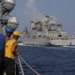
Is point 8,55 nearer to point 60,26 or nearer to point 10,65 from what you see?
point 10,65

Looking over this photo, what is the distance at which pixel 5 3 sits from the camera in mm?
12180

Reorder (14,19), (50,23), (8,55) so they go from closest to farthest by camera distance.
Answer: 1. (8,55)
2. (14,19)
3. (50,23)

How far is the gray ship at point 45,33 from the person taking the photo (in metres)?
107

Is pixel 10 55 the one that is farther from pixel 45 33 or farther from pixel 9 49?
pixel 45 33

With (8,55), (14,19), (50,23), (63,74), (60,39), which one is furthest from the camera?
(50,23)

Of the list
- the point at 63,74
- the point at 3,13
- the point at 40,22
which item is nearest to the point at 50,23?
the point at 40,22

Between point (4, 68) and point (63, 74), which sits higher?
point (4, 68)

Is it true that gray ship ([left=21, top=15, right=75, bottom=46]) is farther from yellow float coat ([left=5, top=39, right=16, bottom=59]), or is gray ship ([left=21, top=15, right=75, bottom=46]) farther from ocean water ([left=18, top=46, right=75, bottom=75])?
yellow float coat ([left=5, top=39, right=16, bottom=59])

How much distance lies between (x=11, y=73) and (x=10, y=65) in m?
0.24

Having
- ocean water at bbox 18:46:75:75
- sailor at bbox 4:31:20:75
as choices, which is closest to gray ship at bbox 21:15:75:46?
ocean water at bbox 18:46:75:75

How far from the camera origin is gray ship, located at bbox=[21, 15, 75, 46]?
107250mm

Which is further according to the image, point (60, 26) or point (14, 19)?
point (60, 26)

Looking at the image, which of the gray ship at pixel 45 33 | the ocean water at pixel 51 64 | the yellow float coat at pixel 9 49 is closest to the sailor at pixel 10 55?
the yellow float coat at pixel 9 49

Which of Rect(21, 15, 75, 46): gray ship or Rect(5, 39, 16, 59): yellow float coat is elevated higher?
Rect(5, 39, 16, 59): yellow float coat
